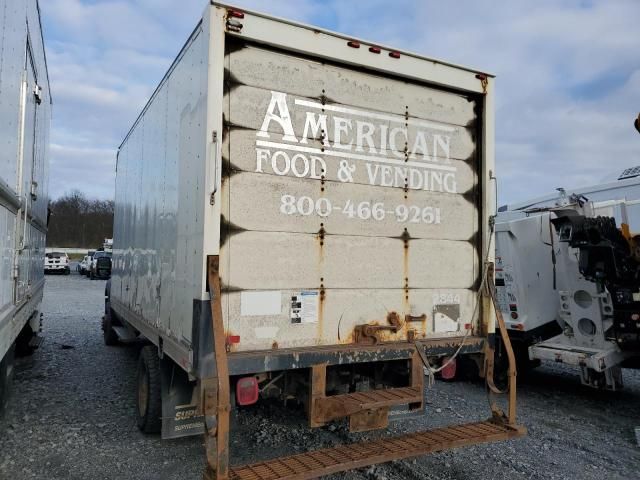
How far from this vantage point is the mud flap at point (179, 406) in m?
4.14

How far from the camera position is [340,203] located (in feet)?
12.9

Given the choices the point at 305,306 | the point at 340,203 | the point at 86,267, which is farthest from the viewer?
the point at 86,267

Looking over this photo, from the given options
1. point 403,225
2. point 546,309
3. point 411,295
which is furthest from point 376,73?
point 546,309

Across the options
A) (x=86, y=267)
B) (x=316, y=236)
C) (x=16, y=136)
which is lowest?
(x=86, y=267)

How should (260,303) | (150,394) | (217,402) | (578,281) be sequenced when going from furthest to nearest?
(578,281), (150,394), (260,303), (217,402)

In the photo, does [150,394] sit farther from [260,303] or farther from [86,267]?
[86,267]

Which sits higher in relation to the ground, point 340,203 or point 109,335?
point 340,203

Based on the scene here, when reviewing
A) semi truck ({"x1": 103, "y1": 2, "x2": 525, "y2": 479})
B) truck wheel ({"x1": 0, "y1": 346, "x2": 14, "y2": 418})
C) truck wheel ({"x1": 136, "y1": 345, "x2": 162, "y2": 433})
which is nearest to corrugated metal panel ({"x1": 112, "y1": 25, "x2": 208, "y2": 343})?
semi truck ({"x1": 103, "y1": 2, "x2": 525, "y2": 479})

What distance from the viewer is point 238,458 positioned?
4.42 m

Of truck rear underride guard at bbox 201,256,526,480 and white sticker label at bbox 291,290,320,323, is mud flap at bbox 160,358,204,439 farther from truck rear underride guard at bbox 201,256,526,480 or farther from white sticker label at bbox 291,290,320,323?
white sticker label at bbox 291,290,320,323

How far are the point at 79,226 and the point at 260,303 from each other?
64.3 m

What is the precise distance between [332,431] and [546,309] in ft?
12.7

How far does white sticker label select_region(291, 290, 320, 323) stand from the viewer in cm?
374

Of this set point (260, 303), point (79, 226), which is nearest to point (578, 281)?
point (260, 303)
